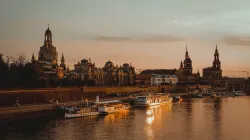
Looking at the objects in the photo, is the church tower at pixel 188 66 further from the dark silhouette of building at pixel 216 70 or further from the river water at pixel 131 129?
the river water at pixel 131 129

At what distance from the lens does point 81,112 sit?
1655 inches

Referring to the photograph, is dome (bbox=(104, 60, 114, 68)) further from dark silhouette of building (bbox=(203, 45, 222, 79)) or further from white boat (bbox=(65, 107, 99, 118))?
dark silhouette of building (bbox=(203, 45, 222, 79))

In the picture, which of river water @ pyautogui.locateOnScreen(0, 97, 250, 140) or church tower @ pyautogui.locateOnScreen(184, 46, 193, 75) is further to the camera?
church tower @ pyautogui.locateOnScreen(184, 46, 193, 75)

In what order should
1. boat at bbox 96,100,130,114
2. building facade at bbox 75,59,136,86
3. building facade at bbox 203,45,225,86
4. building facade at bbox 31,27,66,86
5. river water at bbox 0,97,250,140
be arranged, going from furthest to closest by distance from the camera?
building facade at bbox 203,45,225,86
building facade at bbox 75,59,136,86
building facade at bbox 31,27,66,86
boat at bbox 96,100,130,114
river water at bbox 0,97,250,140

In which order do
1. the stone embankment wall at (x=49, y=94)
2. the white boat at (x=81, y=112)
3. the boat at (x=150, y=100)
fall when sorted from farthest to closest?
the boat at (x=150, y=100) → the stone embankment wall at (x=49, y=94) → the white boat at (x=81, y=112)

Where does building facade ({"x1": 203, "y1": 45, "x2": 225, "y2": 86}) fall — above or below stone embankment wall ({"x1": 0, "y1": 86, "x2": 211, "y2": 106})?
above

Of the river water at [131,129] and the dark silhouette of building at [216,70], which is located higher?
the dark silhouette of building at [216,70]

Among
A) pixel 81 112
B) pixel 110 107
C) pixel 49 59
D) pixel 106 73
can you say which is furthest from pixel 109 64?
pixel 81 112

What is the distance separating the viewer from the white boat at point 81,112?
4072 centimetres

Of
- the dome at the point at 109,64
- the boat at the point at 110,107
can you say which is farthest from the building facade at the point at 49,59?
the boat at the point at 110,107

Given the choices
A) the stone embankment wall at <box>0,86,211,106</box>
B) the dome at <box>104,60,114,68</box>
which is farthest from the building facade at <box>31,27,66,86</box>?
the dome at <box>104,60,114,68</box>

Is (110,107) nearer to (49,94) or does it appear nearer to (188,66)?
(49,94)

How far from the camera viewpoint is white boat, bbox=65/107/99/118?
134 ft

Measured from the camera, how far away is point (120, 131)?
32.7 meters
